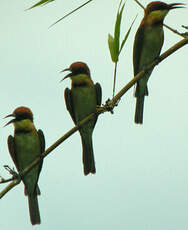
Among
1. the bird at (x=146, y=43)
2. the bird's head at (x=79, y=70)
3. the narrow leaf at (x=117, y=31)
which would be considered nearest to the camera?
the narrow leaf at (x=117, y=31)

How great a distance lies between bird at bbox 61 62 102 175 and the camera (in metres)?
3.61

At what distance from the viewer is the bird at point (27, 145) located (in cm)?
345

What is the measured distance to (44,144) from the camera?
355cm

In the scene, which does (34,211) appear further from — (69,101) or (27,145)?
(69,101)

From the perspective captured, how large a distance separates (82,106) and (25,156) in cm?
67

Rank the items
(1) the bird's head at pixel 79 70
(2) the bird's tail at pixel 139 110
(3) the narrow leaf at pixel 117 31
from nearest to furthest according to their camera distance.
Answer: (3) the narrow leaf at pixel 117 31 < (2) the bird's tail at pixel 139 110 < (1) the bird's head at pixel 79 70

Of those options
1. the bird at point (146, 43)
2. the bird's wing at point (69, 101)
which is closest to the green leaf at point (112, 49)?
the bird at point (146, 43)

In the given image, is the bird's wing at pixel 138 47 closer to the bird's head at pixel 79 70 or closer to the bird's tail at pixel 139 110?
the bird's tail at pixel 139 110

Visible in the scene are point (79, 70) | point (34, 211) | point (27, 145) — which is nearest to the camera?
point (34, 211)

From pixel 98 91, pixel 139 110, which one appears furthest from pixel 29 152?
pixel 139 110

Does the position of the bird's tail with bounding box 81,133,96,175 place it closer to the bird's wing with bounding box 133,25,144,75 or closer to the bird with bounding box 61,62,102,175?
the bird with bounding box 61,62,102,175

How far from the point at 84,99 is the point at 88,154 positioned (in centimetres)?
49

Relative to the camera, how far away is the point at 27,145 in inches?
137

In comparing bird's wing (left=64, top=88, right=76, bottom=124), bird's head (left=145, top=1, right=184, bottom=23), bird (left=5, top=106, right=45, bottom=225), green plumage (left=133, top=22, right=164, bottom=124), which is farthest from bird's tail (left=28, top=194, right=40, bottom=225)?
bird's head (left=145, top=1, right=184, bottom=23)
